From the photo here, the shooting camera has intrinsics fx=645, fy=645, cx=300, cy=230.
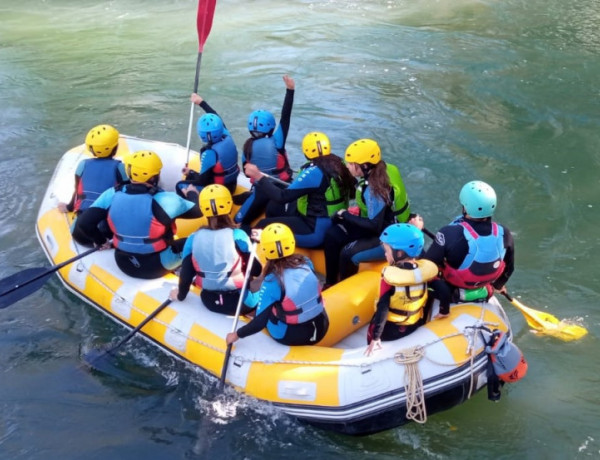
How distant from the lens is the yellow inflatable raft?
412 cm

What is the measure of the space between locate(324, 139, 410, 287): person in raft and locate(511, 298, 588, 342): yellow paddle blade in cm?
124

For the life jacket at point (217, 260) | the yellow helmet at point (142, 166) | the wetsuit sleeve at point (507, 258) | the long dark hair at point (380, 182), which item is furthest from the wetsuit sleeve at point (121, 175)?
the wetsuit sleeve at point (507, 258)

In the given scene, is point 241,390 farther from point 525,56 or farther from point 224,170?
point 525,56

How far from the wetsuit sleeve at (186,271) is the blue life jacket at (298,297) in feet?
2.41

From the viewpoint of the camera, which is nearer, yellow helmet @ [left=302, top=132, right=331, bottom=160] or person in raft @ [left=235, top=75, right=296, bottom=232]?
yellow helmet @ [left=302, top=132, right=331, bottom=160]

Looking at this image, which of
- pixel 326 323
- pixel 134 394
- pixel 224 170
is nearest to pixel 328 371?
pixel 326 323

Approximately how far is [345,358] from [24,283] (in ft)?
9.59

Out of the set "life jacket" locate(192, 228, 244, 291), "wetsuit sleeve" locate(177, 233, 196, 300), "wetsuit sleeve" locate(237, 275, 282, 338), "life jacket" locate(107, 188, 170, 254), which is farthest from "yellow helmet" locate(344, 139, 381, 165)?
"life jacket" locate(107, 188, 170, 254)

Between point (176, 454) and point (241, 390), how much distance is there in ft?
2.08

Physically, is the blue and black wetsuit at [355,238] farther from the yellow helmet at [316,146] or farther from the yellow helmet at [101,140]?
the yellow helmet at [101,140]

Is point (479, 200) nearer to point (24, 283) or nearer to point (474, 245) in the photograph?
point (474, 245)

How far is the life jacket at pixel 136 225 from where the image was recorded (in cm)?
491

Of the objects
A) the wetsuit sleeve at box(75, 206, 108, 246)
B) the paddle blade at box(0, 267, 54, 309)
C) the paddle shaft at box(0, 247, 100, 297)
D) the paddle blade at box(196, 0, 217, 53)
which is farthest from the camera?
the paddle blade at box(196, 0, 217, 53)

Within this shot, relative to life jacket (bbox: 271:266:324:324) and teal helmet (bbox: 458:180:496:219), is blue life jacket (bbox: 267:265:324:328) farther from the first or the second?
teal helmet (bbox: 458:180:496:219)
